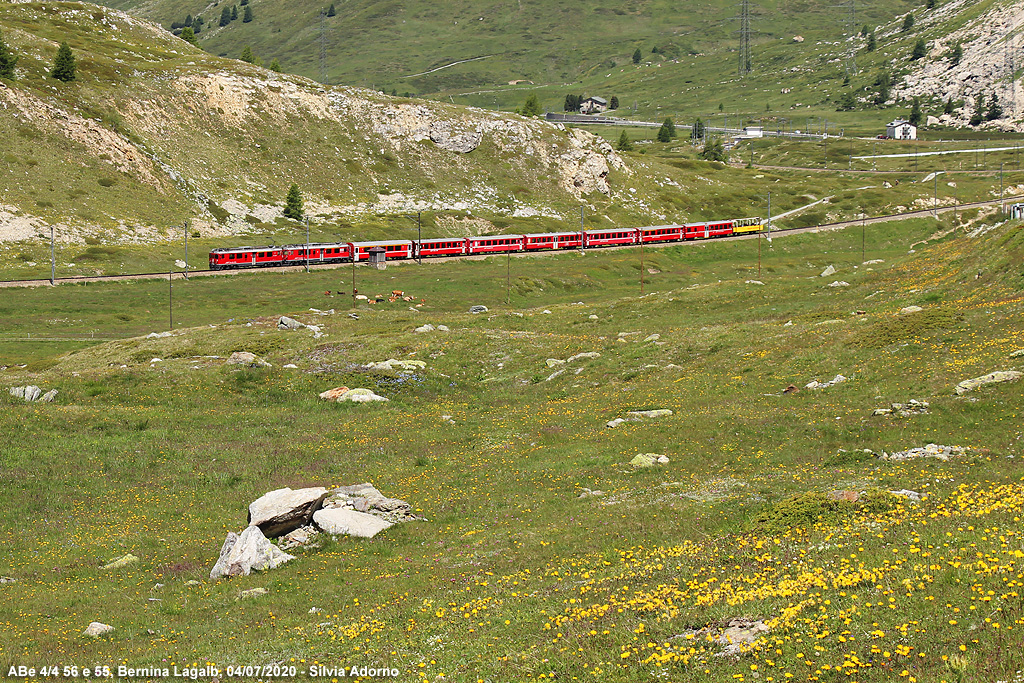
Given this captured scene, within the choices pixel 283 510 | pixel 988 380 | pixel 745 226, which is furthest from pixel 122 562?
pixel 745 226

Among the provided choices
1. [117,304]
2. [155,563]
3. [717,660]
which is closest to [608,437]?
[155,563]

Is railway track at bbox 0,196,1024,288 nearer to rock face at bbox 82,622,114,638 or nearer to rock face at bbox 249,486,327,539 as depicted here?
rock face at bbox 249,486,327,539

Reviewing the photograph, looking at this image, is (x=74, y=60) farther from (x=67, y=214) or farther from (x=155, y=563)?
(x=155, y=563)

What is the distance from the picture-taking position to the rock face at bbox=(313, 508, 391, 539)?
28.1 metres

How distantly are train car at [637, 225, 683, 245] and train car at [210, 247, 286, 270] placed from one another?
6876 centimetres

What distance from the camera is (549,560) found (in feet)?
75.2

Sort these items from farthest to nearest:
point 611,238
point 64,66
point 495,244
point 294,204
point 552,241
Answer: point 64,66, point 294,204, point 611,238, point 552,241, point 495,244

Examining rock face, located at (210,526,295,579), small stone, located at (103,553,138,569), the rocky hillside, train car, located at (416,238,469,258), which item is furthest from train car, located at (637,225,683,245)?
small stone, located at (103,553,138,569)

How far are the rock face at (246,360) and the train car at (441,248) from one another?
273 feet

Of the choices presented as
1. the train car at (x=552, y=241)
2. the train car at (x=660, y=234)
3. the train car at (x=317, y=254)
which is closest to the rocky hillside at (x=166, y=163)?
the train car at (x=317, y=254)

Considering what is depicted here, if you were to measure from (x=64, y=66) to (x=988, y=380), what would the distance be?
18882 centimetres

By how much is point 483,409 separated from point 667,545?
2743 centimetres

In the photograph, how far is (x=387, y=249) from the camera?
138250 mm

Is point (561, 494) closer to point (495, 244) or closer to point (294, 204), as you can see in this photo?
point (495, 244)
